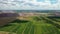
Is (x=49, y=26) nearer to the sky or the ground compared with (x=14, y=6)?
nearer to the ground

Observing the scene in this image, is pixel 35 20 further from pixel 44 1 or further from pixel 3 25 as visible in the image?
pixel 3 25

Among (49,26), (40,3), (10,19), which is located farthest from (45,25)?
(10,19)

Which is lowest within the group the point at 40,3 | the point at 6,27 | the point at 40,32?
Result: the point at 40,32

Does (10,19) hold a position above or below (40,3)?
below

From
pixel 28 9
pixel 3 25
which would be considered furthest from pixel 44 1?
pixel 3 25

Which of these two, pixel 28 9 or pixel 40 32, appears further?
pixel 28 9

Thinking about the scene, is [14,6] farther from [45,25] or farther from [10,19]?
[45,25]
